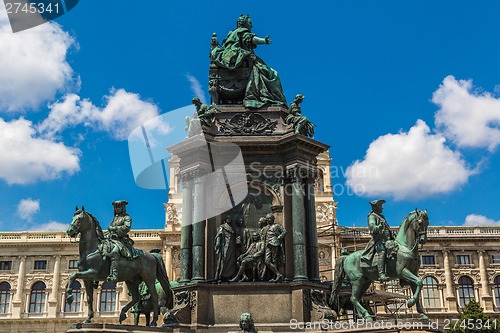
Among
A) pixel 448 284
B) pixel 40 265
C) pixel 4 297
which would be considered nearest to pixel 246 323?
pixel 448 284

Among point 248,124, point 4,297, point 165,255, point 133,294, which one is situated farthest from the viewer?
point 4,297

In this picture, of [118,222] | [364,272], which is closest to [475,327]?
[364,272]

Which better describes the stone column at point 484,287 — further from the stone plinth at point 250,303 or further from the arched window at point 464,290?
the stone plinth at point 250,303

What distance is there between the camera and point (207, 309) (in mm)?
15789

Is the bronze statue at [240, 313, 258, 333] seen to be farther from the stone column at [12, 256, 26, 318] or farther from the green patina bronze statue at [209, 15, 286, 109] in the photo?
the stone column at [12, 256, 26, 318]

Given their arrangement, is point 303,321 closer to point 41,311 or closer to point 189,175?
point 189,175

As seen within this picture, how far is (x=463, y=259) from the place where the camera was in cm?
6631

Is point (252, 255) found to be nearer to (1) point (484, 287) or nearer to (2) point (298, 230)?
(2) point (298, 230)

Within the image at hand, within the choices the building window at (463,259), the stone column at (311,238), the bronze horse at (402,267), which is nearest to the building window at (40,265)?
the building window at (463,259)

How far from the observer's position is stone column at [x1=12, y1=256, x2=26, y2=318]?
6744 cm

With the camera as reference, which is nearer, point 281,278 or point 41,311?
point 281,278

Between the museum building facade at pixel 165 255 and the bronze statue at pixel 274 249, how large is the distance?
48239 mm

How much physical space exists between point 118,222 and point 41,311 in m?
57.5

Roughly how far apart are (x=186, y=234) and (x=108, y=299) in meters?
53.4
